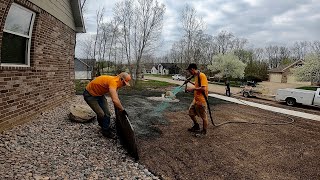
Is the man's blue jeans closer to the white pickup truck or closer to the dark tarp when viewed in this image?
the dark tarp

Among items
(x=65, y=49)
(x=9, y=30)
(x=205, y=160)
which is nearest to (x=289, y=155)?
(x=205, y=160)

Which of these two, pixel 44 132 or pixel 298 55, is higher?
pixel 298 55

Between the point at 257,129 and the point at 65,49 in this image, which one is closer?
the point at 257,129

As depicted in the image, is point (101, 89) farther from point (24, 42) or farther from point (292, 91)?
point (292, 91)

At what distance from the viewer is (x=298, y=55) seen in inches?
3310

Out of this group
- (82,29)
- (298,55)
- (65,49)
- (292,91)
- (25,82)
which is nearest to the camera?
(25,82)

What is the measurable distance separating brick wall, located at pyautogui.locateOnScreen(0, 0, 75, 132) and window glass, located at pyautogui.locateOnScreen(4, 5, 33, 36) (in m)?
0.17

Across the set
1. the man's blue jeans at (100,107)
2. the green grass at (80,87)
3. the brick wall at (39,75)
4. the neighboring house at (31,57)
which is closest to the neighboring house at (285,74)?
the green grass at (80,87)

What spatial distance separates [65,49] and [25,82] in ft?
12.0

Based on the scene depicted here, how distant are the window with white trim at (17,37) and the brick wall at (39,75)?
0.46 feet

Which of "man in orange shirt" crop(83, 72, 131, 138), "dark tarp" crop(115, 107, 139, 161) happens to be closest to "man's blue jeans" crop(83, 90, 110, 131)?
"man in orange shirt" crop(83, 72, 131, 138)

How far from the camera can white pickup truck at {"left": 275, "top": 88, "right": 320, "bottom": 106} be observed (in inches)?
633

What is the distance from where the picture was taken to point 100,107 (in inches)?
222

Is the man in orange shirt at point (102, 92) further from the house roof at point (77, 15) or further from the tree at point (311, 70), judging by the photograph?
the tree at point (311, 70)
